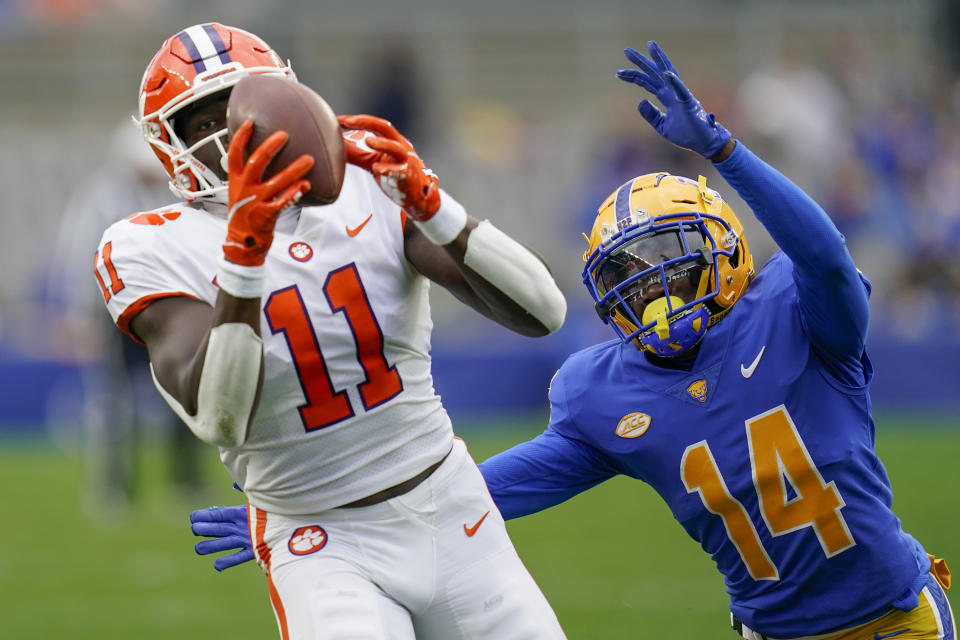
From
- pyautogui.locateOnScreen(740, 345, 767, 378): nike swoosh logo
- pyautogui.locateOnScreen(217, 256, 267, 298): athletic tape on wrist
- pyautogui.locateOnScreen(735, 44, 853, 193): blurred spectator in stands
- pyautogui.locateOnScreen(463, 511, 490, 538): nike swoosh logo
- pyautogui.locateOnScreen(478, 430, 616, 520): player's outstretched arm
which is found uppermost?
pyautogui.locateOnScreen(217, 256, 267, 298): athletic tape on wrist

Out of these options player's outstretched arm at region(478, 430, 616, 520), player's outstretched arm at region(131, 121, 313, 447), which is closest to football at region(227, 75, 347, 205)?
player's outstretched arm at region(131, 121, 313, 447)

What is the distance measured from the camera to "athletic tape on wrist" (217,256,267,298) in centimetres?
281

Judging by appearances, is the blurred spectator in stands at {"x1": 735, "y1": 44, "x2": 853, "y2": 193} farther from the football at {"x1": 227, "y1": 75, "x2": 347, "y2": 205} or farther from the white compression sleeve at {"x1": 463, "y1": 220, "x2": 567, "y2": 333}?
the football at {"x1": 227, "y1": 75, "x2": 347, "y2": 205}

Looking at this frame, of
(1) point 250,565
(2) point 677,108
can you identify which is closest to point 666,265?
(2) point 677,108

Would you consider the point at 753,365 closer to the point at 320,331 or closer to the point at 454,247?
the point at 454,247

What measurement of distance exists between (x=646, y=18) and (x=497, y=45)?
6.12 ft

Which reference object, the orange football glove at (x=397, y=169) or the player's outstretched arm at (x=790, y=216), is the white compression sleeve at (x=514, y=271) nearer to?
the orange football glove at (x=397, y=169)

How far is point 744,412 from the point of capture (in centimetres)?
350

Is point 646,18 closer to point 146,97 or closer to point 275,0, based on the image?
point 275,0

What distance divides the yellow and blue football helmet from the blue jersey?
4.3 inches

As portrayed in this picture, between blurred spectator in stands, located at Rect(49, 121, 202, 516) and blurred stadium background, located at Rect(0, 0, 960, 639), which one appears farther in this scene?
blurred spectator in stands, located at Rect(49, 121, 202, 516)

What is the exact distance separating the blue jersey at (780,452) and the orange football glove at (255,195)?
113cm

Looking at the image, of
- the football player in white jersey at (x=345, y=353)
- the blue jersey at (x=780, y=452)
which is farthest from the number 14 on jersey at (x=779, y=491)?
the football player in white jersey at (x=345, y=353)

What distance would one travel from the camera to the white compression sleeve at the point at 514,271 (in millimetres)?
3070
